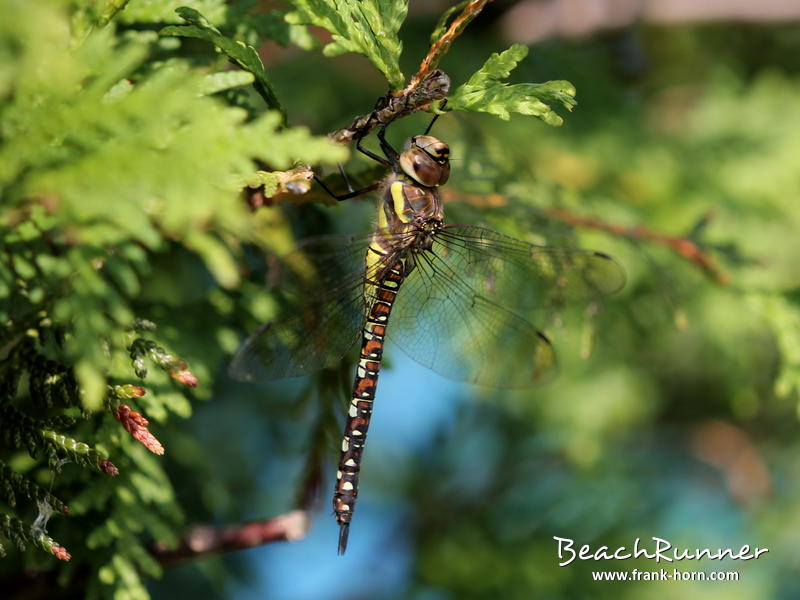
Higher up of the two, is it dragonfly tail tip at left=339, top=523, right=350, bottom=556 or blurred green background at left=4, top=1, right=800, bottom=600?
blurred green background at left=4, top=1, right=800, bottom=600

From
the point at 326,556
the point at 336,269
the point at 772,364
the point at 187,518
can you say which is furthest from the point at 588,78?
the point at 326,556

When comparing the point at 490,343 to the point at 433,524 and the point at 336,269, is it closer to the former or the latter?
the point at 336,269

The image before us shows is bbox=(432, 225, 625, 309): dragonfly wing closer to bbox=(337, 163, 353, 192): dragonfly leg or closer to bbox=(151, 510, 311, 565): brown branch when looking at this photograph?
bbox=(337, 163, 353, 192): dragonfly leg

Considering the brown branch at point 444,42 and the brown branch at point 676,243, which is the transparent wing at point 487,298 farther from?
the brown branch at point 444,42

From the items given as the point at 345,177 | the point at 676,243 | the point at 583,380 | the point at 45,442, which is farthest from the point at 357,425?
the point at 583,380

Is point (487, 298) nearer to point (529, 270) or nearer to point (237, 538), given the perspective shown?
point (529, 270)

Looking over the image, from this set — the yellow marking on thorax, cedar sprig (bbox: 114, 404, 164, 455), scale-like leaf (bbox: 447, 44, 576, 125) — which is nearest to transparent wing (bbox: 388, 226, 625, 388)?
the yellow marking on thorax
